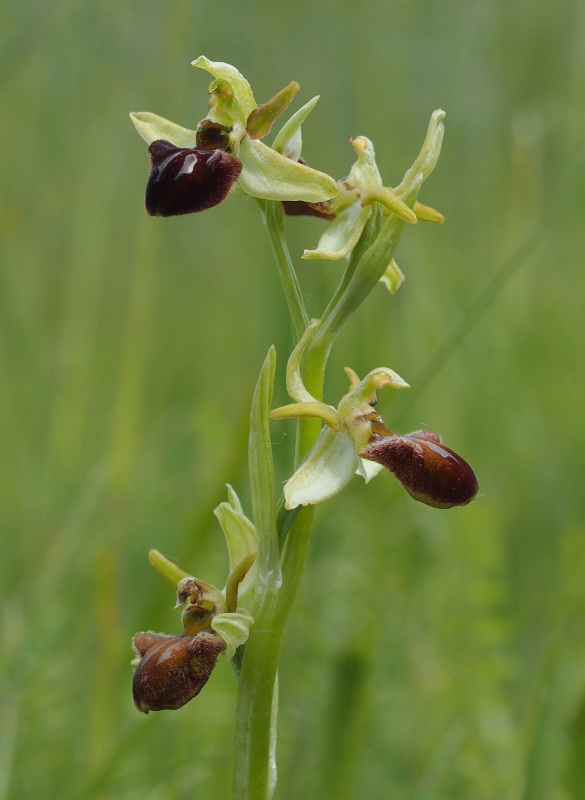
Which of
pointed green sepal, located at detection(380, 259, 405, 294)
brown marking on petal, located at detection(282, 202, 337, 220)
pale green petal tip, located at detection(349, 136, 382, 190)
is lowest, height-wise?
pointed green sepal, located at detection(380, 259, 405, 294)

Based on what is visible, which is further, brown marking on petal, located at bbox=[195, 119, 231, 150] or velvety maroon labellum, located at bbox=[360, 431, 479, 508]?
brown marking on petal, located at bbox=[195, 119, 231, 150]

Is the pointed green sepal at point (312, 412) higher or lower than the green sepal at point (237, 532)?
higher

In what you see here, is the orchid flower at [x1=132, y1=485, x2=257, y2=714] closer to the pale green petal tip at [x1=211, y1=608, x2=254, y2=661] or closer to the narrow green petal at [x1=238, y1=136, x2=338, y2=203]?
the pale green petal tip at [x1=211, y1=608, x2=254, y2=661]

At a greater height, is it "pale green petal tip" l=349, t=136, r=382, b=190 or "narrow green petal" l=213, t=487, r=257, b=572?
"pale green petal tip" l=349, t=136, r=382, b=190

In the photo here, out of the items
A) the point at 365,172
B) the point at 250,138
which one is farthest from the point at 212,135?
the point at 365,172

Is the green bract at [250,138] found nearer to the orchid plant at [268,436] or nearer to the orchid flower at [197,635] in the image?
the orchid plant at [268,436]

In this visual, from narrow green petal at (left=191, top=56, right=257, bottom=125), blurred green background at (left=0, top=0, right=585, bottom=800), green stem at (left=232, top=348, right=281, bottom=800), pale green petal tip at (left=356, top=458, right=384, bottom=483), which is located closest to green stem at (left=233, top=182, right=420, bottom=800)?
green stem at (left=232, top=348, right=281, bottom=800)

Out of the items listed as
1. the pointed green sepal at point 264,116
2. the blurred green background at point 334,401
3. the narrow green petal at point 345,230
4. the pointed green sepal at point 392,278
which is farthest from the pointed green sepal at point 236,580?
the pointed green sepal at point 264,116

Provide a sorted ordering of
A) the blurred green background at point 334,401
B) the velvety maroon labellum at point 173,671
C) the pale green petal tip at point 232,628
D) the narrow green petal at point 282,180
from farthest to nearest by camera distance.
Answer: the blurred green background at point 334,401
the narrow green petal at point 282,180
the pale green petal tip at point 232,628
the velvety maroon labellum at point 173,671
